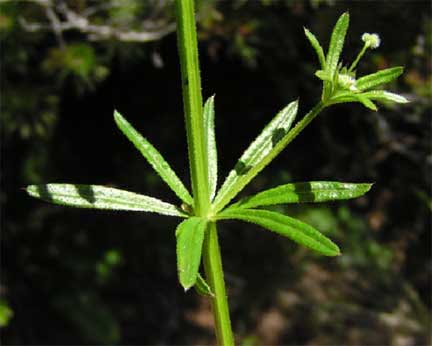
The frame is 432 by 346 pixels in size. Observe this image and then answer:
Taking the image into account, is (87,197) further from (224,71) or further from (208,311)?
(208,311)

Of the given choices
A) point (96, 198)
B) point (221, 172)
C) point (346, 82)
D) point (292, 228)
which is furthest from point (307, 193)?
point (221, 172)

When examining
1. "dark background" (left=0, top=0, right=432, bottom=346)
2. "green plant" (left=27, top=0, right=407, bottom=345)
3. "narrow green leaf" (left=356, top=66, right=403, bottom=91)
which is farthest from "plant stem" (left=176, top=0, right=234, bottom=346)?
"dark background" (left=0, top=0, right=432, bottom=346)

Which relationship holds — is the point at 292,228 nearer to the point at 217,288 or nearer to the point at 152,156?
the point at 217,288

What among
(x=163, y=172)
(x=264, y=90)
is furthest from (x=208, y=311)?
(x=163, y=172)

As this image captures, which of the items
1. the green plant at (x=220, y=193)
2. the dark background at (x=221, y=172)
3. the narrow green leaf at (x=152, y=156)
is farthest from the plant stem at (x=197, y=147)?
the dark background at (x=221, y=172)

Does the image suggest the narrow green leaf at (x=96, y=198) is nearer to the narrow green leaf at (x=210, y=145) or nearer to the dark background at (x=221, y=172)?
the narrow green leaf at (x=210, y=145)
